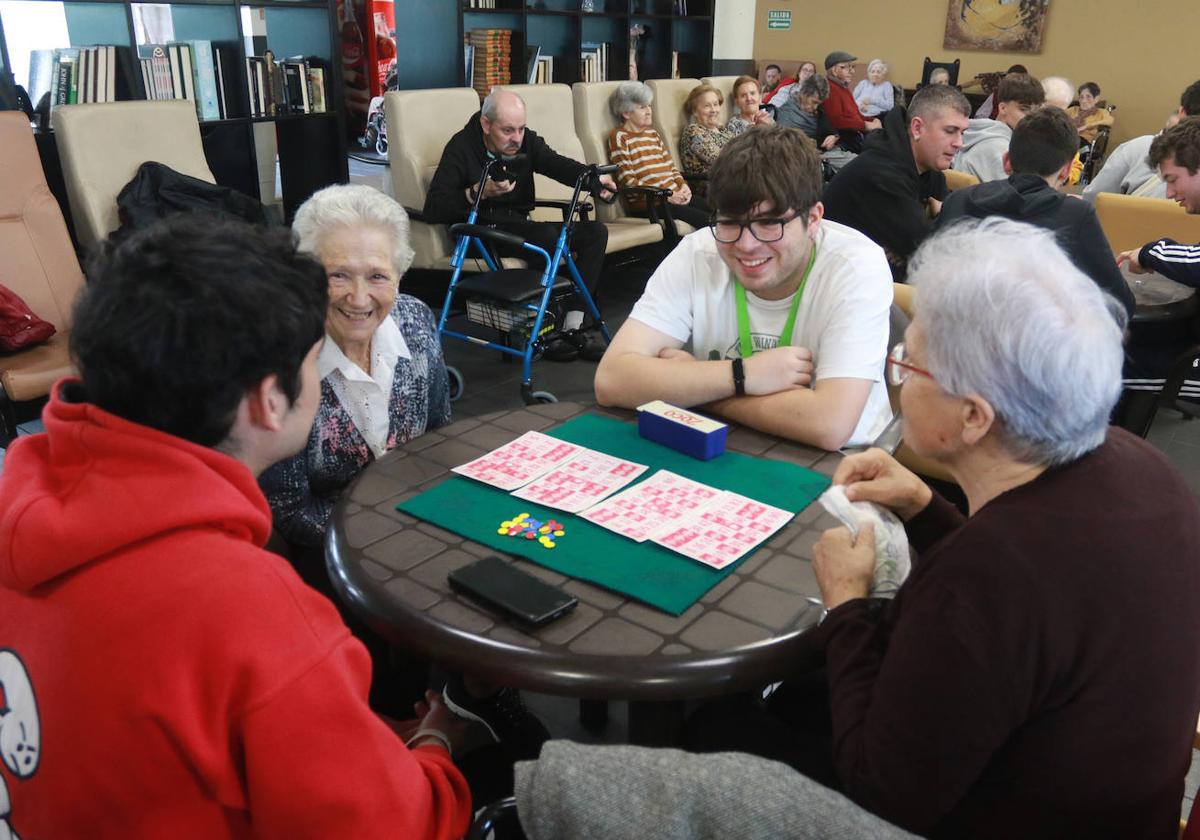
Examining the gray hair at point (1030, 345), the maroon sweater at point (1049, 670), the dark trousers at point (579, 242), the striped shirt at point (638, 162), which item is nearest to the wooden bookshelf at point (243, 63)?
the dark trousers at point (579, 242)

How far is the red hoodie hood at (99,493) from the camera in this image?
80 centimetres

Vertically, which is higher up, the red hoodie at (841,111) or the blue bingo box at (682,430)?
the red hoodie at (841,111)

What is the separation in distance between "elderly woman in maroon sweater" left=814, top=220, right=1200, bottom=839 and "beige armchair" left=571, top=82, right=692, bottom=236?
13.9 ft

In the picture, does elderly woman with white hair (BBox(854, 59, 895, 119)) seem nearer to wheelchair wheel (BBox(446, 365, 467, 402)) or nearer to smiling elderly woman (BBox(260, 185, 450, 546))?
wheelchair wheel (BBox(446, 365, 467, 402))

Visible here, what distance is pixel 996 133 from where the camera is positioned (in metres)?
4.39

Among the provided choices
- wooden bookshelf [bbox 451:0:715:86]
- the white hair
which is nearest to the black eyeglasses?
wooden bookshelf [bbox 451:0:715:86]

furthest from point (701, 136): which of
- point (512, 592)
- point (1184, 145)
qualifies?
point (512, 592)

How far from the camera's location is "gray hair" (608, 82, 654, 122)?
17.0 feet

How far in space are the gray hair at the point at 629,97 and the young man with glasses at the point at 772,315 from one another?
11.6 ft

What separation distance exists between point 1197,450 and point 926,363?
3133 millimetres

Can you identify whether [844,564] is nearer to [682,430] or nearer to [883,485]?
[883,485]

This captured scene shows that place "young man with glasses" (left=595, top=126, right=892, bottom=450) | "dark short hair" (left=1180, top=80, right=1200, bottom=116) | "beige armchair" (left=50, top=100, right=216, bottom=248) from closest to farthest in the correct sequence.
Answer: "young man with glasses" (left=595, top=126, right=892, bottom=450) < "beige armchair" (left=50, top=100, right=216, bottom=248) < "dark short hair" (left=1180, top=80, right=1200, bottom=116)

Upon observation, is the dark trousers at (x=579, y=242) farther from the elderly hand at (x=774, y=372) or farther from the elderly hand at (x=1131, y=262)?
the elderly hand at (x=774, y=372)

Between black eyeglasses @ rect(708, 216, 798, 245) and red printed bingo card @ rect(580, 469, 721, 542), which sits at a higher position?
black eyeglasses @ rect(708, 216, 798, 245)
